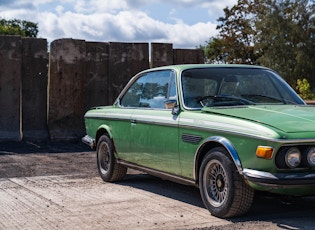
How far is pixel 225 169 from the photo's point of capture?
5789 mm

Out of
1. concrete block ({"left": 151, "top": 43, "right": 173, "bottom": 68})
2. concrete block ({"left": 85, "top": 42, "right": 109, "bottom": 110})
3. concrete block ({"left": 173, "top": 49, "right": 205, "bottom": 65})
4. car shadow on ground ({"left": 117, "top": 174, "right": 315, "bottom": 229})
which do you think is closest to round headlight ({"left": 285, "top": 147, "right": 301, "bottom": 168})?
car shadow on ground ({"left": 117, "top": 174, "right": 315, "bottom": 229})

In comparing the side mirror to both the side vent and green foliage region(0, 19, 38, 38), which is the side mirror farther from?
green foliage region(0, 19, 38, 38)

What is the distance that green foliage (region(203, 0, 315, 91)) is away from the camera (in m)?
47.7

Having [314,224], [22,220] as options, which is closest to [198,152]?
[314,224]

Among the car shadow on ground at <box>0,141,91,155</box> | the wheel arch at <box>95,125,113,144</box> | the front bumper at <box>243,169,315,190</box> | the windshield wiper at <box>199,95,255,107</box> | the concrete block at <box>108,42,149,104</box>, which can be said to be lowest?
the car shadow on ground at <box>0,141,91,155</box>

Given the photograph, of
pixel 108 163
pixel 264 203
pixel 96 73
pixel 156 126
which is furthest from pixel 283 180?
pixel 96 73

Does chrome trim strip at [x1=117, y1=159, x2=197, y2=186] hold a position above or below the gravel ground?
above

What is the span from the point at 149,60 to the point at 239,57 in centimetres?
4004

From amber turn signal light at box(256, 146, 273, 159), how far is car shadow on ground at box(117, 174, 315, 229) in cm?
68

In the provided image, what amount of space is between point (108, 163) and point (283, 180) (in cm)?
364

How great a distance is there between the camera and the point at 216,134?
6.00m

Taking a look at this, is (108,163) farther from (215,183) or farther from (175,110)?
(215,183)

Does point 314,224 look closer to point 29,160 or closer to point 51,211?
point 51,211

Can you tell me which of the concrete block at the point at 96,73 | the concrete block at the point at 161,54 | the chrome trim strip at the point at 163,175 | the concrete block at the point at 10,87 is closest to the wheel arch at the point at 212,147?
the chrome trim strip at the point at 163,175
